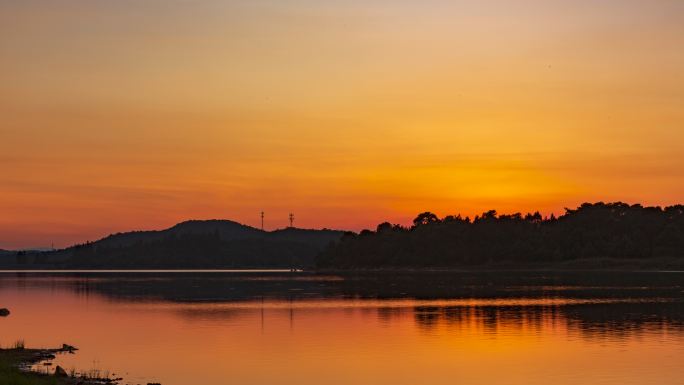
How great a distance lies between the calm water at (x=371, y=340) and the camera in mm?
55250

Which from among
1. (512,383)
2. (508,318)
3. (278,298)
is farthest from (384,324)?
(278,298)

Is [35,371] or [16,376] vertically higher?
[16,376]

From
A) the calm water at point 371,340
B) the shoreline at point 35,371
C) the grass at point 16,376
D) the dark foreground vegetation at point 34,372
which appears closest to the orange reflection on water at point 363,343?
the calm water at point 371,340

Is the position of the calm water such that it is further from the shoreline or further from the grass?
the grass

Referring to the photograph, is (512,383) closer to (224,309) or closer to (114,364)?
(114,364)

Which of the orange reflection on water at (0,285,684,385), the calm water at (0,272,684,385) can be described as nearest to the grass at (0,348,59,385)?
the calm water at (0,272,684,385)

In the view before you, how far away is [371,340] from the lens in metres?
76.0

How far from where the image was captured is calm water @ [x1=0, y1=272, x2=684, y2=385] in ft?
181

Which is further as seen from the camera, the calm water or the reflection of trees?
the reflection of trees

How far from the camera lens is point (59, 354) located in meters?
64.9

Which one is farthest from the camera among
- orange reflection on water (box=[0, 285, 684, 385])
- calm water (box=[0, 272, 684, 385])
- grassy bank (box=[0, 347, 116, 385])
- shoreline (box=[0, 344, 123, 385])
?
calm water (box=[0, 272, 684, 385])

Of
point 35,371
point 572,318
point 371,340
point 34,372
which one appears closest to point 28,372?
point 34,372

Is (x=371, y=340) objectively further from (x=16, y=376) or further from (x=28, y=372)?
(x=16, y=376)

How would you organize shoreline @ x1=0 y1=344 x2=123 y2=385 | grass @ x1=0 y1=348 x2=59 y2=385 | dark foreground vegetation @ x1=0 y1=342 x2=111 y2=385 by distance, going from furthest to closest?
1. shoreline @ x1=0 y1=344 x2=123 y2=385
2. dark foreground vegetation @ x1=0 y1=342 x2=111 y2=385
3. grass @ x1=0 y1=348 x2=59 y2=385
